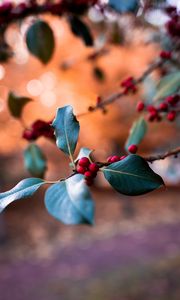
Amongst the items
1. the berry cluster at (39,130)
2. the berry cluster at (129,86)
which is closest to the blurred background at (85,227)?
the berry cluster at (129,86)

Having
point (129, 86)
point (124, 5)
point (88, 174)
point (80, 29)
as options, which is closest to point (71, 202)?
point (88, 174)

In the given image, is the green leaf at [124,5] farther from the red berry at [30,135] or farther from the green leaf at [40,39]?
the red berry at [30,135]

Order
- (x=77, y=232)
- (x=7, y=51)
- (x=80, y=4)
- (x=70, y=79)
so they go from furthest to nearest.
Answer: (x=77, y=232) < (x=70, y=79) < (x=7, y=51) < (x=80, y=4)

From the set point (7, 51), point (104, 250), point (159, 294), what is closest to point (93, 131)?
point (104, 250)

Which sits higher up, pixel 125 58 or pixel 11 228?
pixel 125 58

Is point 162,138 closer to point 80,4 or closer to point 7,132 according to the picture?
point 7,132

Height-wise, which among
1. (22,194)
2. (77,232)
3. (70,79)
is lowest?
(77,232)

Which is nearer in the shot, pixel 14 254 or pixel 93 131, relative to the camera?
pixel 14 254
